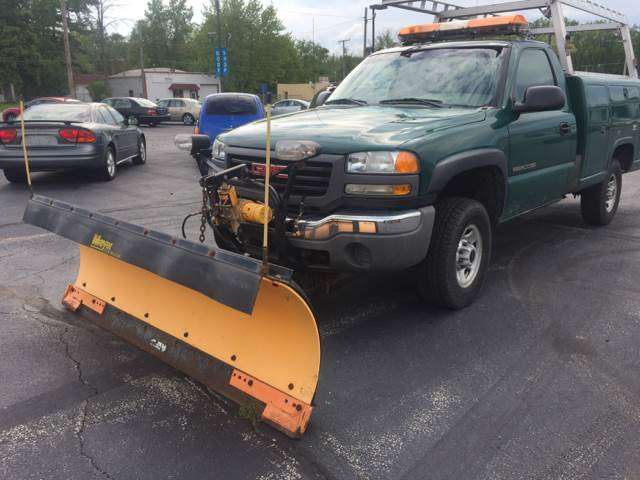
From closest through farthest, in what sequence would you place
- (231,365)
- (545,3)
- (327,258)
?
(231,365) < (327,258) < (545,3)

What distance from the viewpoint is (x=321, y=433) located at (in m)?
2.91

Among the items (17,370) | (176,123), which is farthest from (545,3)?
(176,123)

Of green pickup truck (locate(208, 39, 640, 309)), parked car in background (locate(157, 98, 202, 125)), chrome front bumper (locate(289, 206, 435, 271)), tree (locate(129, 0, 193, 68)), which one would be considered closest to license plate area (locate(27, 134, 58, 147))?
green pickup truck (locate(208, 39, 640, 309))

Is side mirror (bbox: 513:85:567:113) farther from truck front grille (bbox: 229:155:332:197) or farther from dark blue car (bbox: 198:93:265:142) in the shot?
dark blue car (bbox: 198:93:265:142)

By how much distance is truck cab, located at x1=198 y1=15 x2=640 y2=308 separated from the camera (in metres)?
3.61

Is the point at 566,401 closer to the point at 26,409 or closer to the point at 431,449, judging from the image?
the point at 431,449

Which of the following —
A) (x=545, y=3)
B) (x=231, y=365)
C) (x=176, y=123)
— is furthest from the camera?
(x=176, y=123)

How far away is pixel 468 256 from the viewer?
4.41 m

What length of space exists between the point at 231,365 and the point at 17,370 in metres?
1.45

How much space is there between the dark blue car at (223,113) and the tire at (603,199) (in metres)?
7.66

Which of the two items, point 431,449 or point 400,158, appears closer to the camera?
point 431,449

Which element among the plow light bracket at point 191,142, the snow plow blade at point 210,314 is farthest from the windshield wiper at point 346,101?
the snow plow blade at point 210,314

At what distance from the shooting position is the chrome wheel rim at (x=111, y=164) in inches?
415

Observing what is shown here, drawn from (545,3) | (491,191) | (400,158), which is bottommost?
(491,191)
